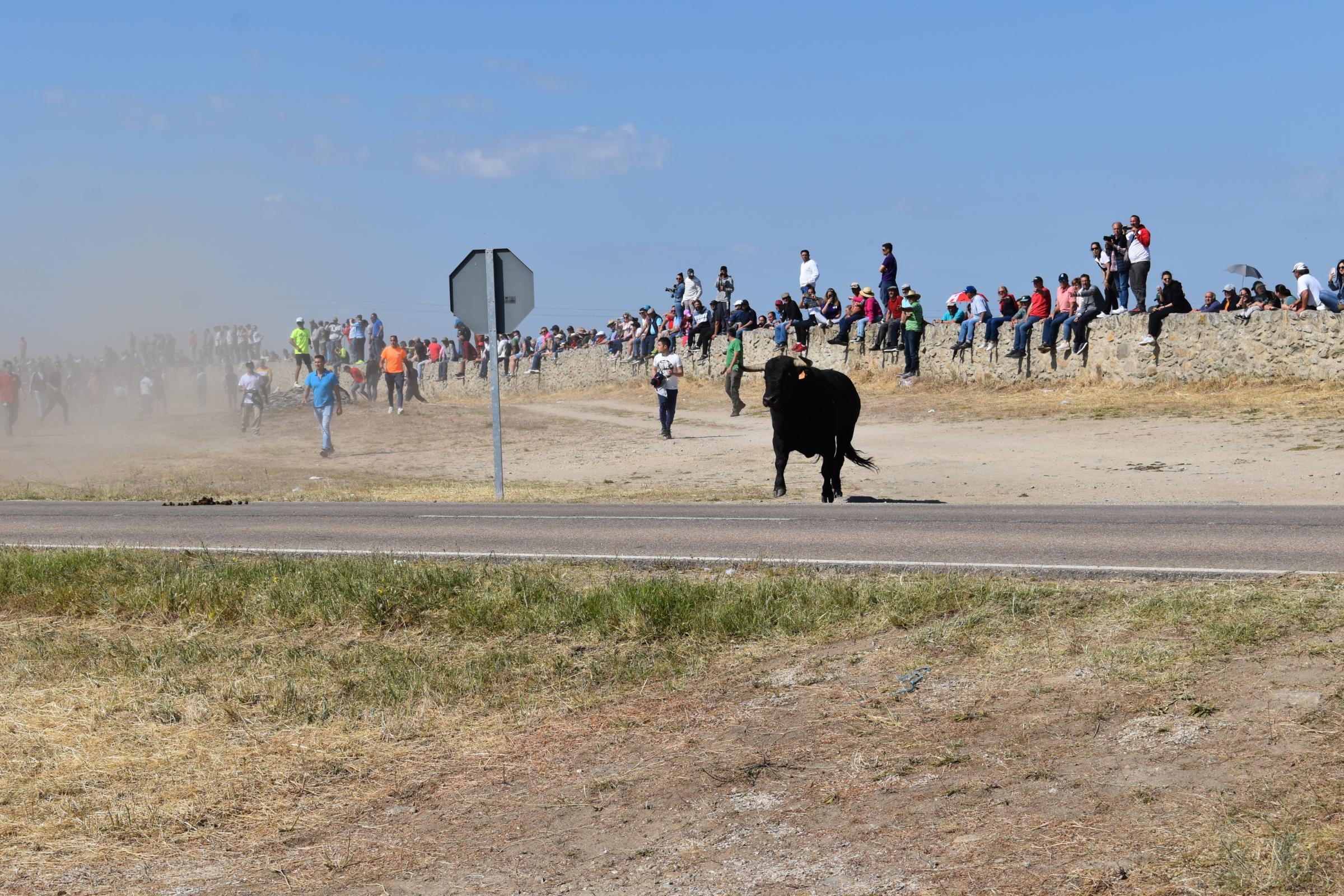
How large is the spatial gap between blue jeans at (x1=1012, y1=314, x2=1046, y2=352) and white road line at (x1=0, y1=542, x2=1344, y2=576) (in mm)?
19951

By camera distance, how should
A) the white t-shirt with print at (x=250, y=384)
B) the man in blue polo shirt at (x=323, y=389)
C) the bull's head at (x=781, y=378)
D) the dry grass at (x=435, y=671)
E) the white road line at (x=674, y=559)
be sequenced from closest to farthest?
1. the dry grass at (x=435, y=671)
2. the white road line at (x=674, y=559)
3. the bull's head at (x=781, y=378)
4. the man in blue polo shirt at (x=323, y=389)
5. the white t-shirt with print at (x=250, y=384)

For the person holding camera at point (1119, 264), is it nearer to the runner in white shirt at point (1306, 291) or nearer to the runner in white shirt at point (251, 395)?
the runner in white shirt at point (1306, 291)

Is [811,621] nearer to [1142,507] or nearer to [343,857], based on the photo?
[343,857]

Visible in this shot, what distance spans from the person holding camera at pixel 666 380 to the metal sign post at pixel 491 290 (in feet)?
30.9

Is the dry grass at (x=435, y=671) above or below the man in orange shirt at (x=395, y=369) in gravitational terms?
below

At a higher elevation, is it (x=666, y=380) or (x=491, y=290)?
(x=491, y=290)

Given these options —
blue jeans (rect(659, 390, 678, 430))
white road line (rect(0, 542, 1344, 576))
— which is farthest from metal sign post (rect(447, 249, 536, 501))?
blue jeans (rect(659, 390, 678, 430))

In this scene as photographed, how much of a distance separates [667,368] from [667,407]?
38.5 inches

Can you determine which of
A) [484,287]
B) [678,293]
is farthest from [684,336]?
[484,287]

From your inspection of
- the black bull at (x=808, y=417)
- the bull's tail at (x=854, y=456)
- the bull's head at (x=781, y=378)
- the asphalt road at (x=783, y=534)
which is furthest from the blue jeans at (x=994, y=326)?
the asphalt road at (x=783, y=534)

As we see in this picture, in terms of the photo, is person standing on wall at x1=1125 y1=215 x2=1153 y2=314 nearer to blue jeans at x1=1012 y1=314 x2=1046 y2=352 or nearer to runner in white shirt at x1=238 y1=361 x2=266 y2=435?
blue jeans at x1=1012 y1=314 x2=1046 y2=352

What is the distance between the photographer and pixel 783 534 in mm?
12266

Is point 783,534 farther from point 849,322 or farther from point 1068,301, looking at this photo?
point 849,322

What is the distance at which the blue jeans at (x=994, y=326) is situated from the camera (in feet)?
98.6
